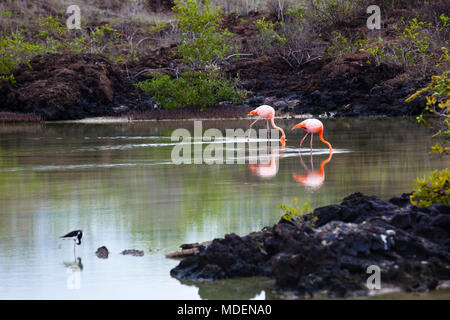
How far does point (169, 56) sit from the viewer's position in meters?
34.2

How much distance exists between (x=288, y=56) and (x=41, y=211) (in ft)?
83.3

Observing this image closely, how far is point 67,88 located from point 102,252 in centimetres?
2267

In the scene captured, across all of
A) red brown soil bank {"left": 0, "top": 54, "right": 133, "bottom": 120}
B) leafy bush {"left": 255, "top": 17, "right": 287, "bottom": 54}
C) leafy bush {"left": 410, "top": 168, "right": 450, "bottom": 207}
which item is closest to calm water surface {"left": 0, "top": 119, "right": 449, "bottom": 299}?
leafy bush {"left": 410, "top": 168, "right": 450, "bottom": 207}

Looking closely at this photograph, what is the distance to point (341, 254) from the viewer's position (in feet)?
19.2

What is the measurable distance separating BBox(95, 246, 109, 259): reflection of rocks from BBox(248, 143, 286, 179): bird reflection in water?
4796mm

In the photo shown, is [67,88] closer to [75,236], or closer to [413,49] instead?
[413,49]

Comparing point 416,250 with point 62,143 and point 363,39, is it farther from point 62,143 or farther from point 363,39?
point 363,39

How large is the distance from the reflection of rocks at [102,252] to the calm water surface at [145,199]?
2.6 inches

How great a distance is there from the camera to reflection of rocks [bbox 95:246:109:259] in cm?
680

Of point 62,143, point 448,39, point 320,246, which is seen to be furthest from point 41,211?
point 448,39

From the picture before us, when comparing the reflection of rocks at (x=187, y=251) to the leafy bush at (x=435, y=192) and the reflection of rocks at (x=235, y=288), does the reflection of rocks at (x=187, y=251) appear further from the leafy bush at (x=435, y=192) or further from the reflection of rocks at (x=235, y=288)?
the leafy bush at (x=435, y=192)

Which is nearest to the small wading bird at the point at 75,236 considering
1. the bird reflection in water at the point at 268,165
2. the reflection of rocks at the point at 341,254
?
the reflection of rocks at the point at 341,254

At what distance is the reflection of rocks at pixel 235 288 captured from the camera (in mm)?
5699

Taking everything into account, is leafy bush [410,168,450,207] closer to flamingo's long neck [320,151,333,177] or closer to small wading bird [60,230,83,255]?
small wading bird [60,230,83,255]
